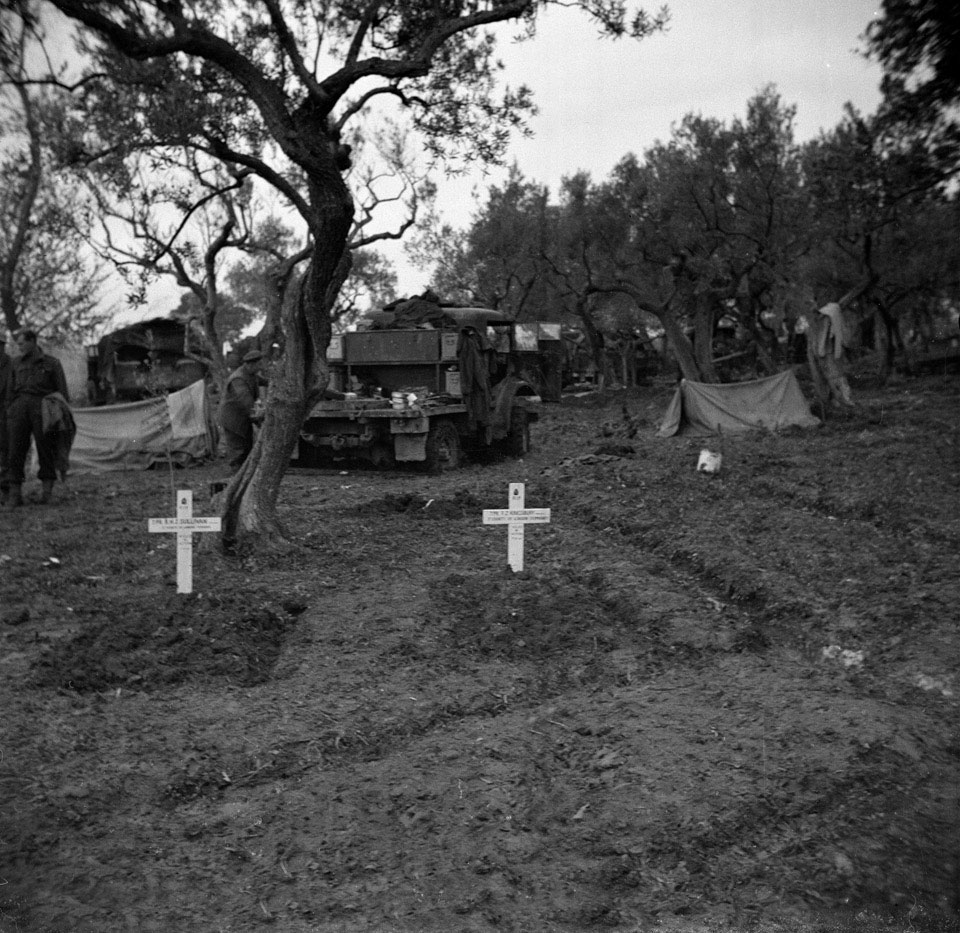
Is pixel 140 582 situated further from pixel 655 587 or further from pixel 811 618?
pixel 811 618

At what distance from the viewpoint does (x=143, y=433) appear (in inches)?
704

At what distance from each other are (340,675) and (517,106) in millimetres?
8371

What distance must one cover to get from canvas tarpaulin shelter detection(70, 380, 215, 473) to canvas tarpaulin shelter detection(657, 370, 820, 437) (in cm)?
830

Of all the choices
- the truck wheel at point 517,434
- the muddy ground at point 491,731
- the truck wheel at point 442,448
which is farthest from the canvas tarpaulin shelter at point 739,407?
the muddy ground at point 491,731

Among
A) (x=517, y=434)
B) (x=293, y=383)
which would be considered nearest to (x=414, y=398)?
(x=517, y=434)

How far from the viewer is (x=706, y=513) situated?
1052 cm

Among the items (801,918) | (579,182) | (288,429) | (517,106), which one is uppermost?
(579,182)

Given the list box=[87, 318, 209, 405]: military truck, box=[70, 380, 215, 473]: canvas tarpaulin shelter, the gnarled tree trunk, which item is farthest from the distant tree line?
the gnarled tree trunk

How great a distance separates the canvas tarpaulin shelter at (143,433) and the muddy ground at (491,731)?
25.4 feet

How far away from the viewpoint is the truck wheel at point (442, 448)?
586 inches

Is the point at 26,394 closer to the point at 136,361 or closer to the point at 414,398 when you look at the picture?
the point at 414,398

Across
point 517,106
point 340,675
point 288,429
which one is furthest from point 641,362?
point 340,675

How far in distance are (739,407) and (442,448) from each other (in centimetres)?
706

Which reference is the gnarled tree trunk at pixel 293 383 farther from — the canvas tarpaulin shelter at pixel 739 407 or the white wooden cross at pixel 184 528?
the canvas tarpaulin shelter at pixel 739 407
